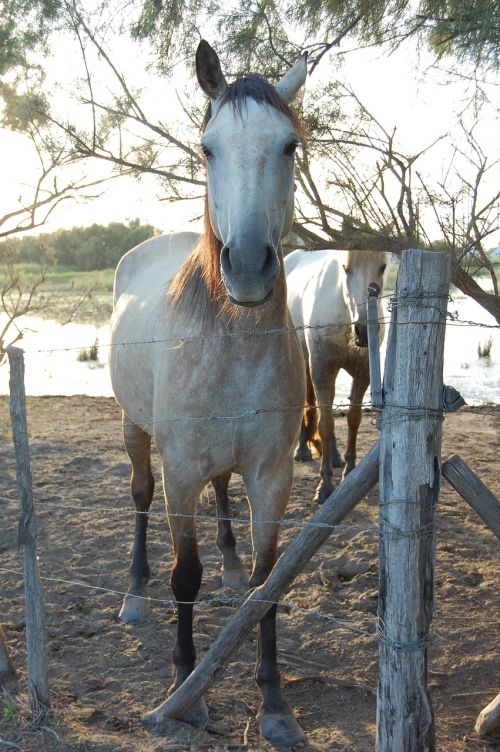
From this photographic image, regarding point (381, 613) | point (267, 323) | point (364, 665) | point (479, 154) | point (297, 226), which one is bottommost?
point (364, 665)

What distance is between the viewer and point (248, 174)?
2.53 metres

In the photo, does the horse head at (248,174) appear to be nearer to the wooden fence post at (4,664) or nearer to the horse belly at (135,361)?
the horse belly at (135,361)

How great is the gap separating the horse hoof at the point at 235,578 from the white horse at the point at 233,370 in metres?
1.11

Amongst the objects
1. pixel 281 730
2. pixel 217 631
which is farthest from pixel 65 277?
pixel 281 730

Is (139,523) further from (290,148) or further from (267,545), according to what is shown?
(290,148)

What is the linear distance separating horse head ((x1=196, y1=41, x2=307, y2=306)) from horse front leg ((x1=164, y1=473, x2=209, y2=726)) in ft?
3.34

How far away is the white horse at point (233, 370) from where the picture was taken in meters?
2.64

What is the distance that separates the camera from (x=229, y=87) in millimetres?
2771

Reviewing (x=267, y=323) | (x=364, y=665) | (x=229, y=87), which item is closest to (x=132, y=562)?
(x=364, y=665)

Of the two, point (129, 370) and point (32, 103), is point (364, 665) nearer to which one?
point (129, 370)

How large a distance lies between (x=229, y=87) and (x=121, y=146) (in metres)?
1.48

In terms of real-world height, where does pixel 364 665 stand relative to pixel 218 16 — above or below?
below

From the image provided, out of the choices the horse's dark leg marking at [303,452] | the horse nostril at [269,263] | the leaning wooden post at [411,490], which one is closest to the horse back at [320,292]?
the horse's dark leg marking at [303,452]

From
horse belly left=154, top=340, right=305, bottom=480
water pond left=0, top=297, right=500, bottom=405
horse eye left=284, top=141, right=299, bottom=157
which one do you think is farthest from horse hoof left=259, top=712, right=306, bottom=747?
water pond left=0, top=297, right=500, bottom=405
